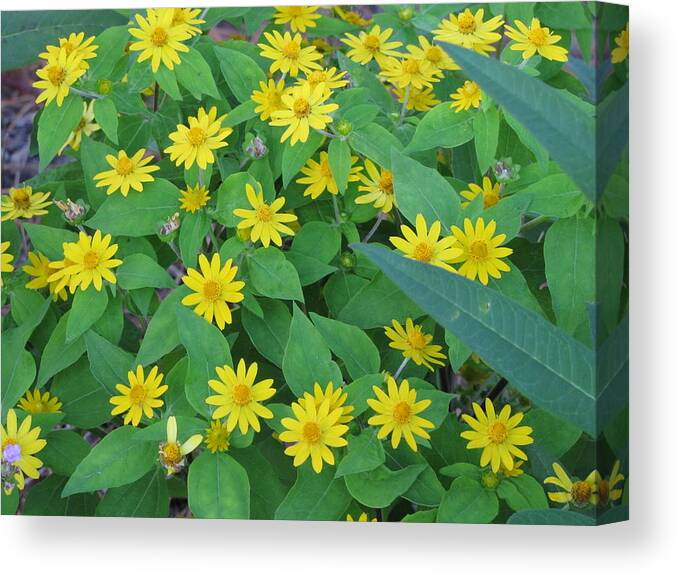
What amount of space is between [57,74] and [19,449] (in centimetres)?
54

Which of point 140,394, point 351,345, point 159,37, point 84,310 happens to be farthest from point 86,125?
point 351,345

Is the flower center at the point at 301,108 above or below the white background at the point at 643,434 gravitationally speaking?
above

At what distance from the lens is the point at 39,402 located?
143 cm

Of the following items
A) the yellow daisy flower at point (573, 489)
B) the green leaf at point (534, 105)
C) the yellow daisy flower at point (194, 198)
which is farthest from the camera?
the yellow daisy flower at point (194, 198)

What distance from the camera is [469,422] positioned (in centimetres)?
131

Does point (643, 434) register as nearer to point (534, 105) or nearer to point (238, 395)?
point (238, 395)

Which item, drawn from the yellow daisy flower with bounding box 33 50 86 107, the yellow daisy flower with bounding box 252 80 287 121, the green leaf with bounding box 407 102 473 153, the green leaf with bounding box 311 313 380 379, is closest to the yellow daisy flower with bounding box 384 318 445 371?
the green leaf with bounding box 311 313 380 379

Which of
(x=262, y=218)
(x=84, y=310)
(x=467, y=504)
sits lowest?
(x=467, y=504)

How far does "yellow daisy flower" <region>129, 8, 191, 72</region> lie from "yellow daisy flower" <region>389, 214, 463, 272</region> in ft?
1.35

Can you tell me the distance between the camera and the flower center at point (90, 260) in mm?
1385

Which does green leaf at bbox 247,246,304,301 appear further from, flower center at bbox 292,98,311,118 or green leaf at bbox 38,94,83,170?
green leaf at bbox 38,94,83,170

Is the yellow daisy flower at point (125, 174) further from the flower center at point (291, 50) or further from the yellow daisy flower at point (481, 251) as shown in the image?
the yellow daisy flower at point (481, 251)

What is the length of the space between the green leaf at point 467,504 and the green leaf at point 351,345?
191 mm

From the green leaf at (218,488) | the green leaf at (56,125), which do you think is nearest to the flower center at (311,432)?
the green leaf at (218,488)
